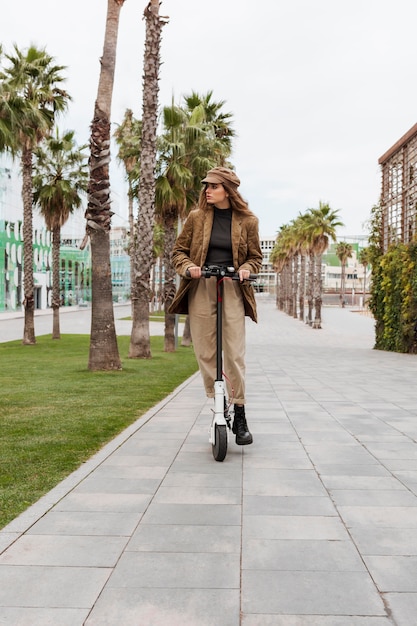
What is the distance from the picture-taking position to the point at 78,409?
775 centimetres

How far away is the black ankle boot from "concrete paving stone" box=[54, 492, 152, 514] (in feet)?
4.74

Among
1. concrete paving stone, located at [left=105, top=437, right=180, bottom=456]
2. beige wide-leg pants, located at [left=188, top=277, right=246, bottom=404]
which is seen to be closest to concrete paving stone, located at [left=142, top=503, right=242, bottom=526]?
concrete paving stone, located at [left=105, top=437, right=180, bottom=456]

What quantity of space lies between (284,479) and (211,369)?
1069 millimetres

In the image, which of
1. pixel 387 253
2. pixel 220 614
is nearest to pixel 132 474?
pixel 220 614

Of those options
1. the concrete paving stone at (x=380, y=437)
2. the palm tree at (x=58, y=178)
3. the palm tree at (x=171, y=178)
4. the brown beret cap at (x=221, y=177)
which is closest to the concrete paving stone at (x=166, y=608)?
the brown beret cap at (x=221, y=177)

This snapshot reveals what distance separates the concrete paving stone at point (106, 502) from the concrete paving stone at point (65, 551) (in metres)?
0.45

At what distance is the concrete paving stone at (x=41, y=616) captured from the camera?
233 cm

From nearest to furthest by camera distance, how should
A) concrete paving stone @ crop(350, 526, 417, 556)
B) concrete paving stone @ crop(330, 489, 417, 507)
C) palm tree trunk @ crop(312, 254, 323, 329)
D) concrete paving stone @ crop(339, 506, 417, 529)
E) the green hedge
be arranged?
concrete paving stone @ crop(350, 526, 417, 556)
concrete paving stone @ crop(339, 506, 417, 529)
concrete paving stone @ crop(330, 489, 417, 507)
the green hedge
palm tree trunk @ crop(312, 254, 323, 329)

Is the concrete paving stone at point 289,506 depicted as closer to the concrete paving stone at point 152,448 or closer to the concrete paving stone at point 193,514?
the concrete paving stone at point 193,514

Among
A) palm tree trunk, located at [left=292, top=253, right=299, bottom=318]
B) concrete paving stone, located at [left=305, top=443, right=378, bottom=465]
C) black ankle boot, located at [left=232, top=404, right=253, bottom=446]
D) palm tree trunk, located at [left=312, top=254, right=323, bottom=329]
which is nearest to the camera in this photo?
concrete paving stone, located at [left=305, top=443, right=378, bottom=465]

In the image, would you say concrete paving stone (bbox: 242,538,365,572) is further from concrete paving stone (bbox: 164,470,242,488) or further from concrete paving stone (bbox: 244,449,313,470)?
concrete paving stone (bbox: 244,449,313,470)

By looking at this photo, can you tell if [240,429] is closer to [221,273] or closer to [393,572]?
[221,273]

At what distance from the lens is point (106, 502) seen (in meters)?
3.81

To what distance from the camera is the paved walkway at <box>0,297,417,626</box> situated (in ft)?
8.05
